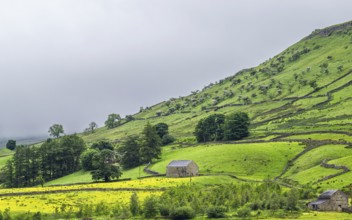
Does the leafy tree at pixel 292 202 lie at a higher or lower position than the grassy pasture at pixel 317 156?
lower

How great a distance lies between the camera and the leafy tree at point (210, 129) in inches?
7466

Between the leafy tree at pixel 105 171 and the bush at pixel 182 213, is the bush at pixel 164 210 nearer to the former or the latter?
the bush at pixel 182 213

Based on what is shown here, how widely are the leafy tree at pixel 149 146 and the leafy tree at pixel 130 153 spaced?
2.85m

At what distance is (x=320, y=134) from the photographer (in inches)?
6270

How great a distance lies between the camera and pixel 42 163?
574 feet

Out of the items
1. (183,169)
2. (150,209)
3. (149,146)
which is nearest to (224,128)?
(149,146)

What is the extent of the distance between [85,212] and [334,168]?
61.0 meters

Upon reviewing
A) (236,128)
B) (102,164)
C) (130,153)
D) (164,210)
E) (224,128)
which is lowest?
(164,210)

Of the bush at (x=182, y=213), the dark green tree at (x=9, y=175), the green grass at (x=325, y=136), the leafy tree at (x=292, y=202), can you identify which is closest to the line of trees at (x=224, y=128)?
the green grass at (x=325, y=136)

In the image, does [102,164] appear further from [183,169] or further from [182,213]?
[182,213]

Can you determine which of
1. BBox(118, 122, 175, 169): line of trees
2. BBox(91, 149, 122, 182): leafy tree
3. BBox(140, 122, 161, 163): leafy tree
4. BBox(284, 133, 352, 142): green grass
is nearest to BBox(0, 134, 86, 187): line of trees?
BBox(118, 122, 175, 169): line of trees

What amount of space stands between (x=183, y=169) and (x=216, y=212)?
52.7 meters

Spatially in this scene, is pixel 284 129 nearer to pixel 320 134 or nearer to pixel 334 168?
pixel 320 134

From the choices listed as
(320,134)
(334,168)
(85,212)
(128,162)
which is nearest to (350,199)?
(334,168)
